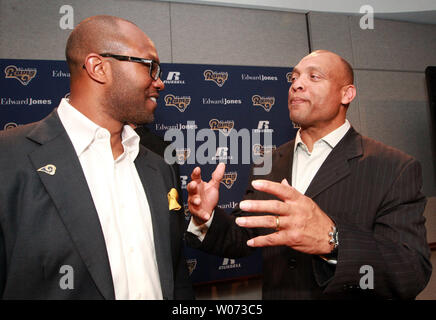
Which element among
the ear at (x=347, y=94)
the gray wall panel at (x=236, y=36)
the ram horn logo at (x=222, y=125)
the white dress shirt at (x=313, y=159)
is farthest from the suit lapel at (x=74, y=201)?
the gray wall panel at (x=236, y=36)

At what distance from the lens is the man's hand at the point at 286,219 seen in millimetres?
875

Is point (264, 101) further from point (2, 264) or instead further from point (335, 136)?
point (2, 264)

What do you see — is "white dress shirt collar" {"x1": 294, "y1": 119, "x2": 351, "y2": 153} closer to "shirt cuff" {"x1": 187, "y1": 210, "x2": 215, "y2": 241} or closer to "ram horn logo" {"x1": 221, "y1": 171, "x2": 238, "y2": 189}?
"shirt cuff" {"x1": 187, "y1": 210, "x2": 215, "y2": 241}

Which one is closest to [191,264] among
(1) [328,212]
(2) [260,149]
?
(2) [260,149]

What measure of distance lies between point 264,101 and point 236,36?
0.93 m

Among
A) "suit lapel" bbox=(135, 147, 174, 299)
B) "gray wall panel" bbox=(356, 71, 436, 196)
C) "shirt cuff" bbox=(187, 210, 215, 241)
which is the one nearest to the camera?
"suit lapel" bbox=(135, 147, 174, 299)

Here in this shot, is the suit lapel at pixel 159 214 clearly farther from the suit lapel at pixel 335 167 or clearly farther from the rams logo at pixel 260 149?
the rams logo at pixel 260 149

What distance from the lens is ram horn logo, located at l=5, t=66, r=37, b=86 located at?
2.90 meters

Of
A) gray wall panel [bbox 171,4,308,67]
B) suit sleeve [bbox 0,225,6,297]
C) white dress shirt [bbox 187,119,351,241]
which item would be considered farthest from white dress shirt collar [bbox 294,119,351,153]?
gray wall panel [bbox 171,4,308,67]

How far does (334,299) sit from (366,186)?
1.79 ft

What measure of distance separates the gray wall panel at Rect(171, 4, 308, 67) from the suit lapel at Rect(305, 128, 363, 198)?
242 cm

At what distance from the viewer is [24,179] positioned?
1015mm
